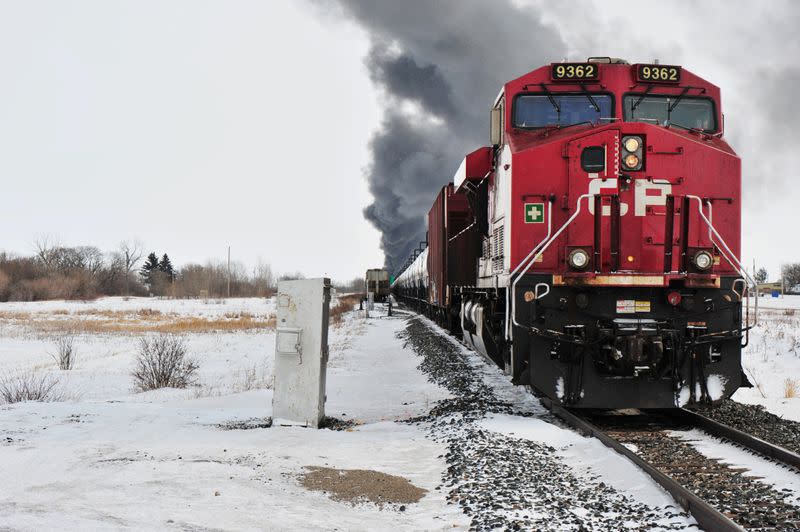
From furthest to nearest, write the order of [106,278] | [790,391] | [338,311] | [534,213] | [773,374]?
[106,278] → [338,311] → [773,374] → [790,391] → [534,213]

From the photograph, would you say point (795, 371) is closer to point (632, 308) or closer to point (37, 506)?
point (632, 308)

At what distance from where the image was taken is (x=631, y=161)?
22.3 feet

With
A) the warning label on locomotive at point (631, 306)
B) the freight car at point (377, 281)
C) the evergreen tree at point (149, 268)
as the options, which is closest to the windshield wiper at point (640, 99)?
the warning label on locomotive at point (631, 306)

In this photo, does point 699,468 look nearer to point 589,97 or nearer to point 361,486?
point 361,486

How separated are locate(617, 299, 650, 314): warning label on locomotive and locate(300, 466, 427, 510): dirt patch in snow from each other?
3.09 meters

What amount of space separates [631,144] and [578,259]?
4.47ft

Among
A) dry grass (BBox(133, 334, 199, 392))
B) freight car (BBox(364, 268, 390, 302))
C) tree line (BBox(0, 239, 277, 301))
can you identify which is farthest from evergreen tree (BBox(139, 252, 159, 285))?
dry grass (BBox(133, 334, 199, 392))

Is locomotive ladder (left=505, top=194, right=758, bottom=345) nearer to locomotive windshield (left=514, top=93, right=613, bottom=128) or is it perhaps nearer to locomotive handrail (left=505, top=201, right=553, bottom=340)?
locomotive handrail (left=505, top=201, right=553, bottom=340)

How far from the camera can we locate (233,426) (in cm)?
657

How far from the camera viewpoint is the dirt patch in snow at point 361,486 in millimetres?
4426

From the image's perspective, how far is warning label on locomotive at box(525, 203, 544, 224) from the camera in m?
7.02

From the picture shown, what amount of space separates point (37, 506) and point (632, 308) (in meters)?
5.44

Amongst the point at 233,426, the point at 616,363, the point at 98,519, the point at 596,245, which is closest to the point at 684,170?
the point at 596,245

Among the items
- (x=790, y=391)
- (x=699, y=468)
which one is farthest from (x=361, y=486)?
(x=790, y=391)
